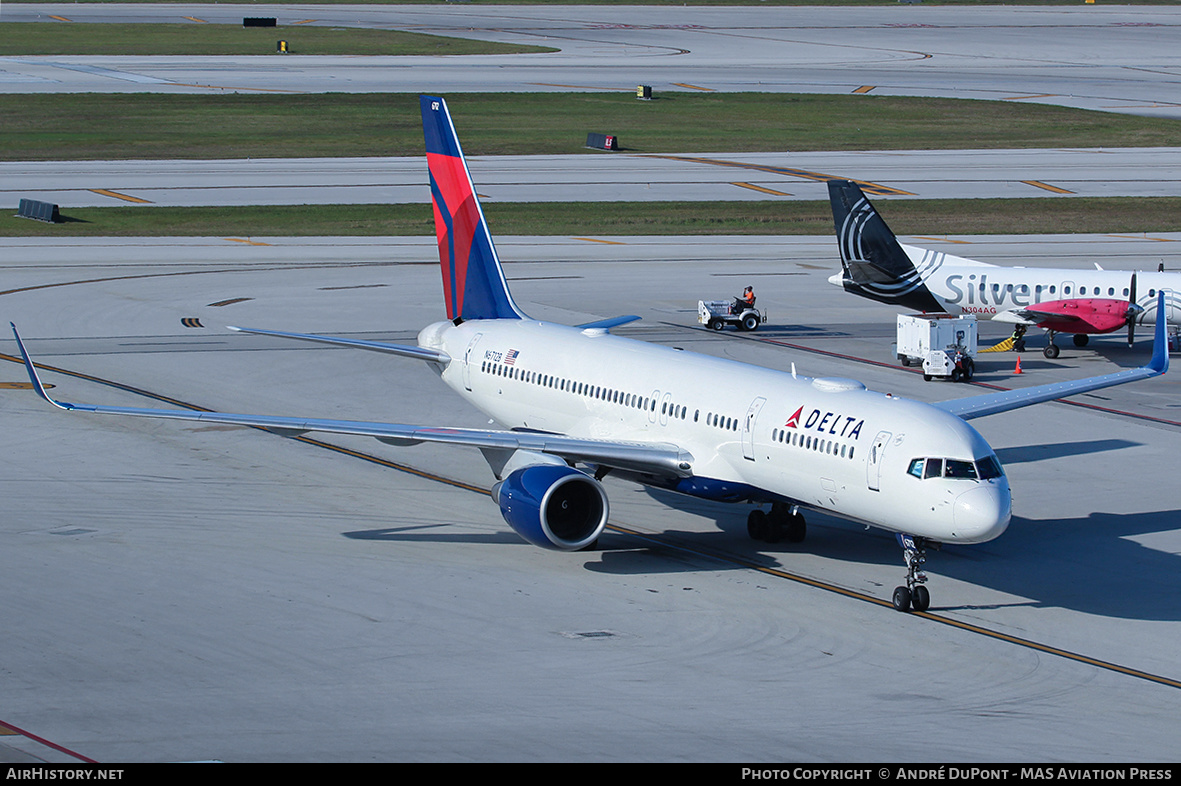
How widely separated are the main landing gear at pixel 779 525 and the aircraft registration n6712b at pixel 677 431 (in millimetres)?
32

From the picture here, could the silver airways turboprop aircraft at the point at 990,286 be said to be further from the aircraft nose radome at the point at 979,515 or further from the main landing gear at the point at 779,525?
the aircraft nose radome at the point at 979,515

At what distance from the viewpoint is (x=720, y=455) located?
3150 centimetres

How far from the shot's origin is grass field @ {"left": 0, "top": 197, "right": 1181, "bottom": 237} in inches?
3260

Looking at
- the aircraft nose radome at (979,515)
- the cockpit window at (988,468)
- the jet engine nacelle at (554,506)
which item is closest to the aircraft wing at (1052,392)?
the cockpit window at (988,468)

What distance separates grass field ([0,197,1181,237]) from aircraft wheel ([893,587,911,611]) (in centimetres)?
5625

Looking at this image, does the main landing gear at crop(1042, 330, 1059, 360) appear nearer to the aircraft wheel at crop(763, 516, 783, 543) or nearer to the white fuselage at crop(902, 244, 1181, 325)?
the white fuselage at crop(902, 244, 1181, 325)

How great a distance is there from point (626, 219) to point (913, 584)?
198 feet

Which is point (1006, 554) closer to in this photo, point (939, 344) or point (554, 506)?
point (554, 506)

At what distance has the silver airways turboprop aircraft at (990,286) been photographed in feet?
178

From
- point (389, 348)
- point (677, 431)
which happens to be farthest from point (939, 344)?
point (389, 348)

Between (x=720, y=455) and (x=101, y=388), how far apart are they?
24142mm

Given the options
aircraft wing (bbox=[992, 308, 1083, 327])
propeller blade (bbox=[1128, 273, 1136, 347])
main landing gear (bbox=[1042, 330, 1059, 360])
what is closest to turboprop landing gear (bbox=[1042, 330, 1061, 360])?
main landing gear (bbox=[1042, 330, 1059, 360])

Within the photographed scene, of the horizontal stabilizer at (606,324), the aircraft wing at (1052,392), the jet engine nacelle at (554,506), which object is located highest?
the horizontal stabilizer at (606,324)

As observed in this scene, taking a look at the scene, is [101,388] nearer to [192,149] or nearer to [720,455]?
[720,455]
